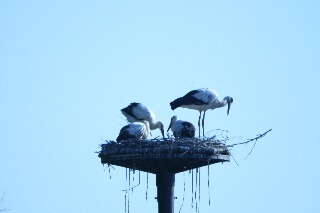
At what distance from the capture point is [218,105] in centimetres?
2752

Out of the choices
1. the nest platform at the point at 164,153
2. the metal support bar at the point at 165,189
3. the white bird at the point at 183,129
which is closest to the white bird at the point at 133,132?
the nest platform at the point at 164,153

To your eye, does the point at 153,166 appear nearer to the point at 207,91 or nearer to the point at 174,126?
the point at 174,126

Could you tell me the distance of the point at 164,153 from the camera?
2245cm

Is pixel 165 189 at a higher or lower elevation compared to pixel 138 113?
lower

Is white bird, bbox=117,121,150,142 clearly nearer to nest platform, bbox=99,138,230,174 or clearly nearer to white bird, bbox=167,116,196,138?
nest platform, bbox=99,138,230,174

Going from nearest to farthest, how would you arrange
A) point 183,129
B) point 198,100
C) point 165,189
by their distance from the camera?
1. point 183,129
2. point 165,189
3. point 198,100

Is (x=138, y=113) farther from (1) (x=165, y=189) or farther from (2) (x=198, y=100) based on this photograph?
(1) (x=165, y=189)

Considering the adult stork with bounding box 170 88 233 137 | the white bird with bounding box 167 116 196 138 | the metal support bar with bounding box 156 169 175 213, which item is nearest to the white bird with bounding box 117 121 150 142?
the white bird with bounding box 167 116 196 138

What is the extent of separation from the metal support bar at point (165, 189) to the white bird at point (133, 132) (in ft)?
3.12

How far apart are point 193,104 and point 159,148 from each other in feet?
13.9

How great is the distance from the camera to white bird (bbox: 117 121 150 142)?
23.8 metres

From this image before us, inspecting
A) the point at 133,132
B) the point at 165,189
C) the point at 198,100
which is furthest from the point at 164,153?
the point at 198,100

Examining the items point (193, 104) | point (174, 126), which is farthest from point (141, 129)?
point (193, 104)

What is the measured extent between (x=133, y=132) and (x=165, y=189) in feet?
Result: 4.87
